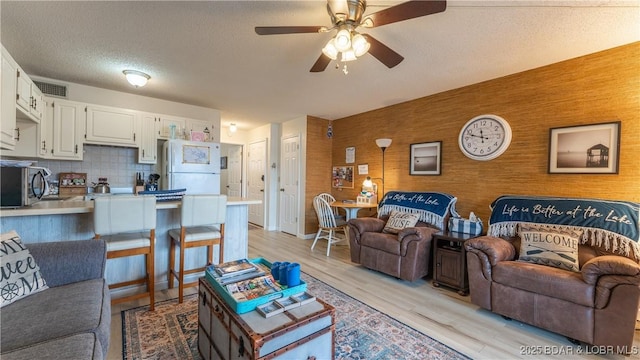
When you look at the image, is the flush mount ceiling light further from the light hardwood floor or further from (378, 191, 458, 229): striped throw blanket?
(378, 191, 458, 229): striped throw blanket

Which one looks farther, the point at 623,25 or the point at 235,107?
the point at 235,107

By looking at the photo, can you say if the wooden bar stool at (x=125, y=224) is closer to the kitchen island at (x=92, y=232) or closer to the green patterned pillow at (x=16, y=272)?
the kitchen island at (x=92, y=232)

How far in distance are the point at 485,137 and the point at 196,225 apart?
3.34 metres

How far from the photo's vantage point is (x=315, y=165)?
16.7 feet

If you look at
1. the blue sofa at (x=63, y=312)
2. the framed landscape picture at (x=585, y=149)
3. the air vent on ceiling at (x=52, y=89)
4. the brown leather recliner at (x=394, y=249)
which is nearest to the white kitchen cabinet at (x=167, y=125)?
the air vent on ceiling at (x=52, y=89)

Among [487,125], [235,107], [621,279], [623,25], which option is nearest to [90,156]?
[235,107]

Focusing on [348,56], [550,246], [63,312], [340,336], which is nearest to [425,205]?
[550,246]

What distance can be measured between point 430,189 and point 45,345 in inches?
148

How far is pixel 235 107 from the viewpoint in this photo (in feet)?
14.4

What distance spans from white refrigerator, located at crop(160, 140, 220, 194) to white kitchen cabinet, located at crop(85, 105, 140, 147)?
1.51 ft

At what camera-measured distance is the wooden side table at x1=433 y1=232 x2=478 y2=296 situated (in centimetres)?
260

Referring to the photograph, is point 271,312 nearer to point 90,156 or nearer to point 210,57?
point 210,57

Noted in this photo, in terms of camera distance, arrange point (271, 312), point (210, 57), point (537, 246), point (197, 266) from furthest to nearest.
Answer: point (197, 266), point (210, 57), point (537, 246), point (271, 312)

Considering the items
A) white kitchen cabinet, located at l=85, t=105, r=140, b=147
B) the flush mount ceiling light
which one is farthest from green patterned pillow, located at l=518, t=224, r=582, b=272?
white kitchen cabinet, located at l=85, t=105, r=140, b=147
